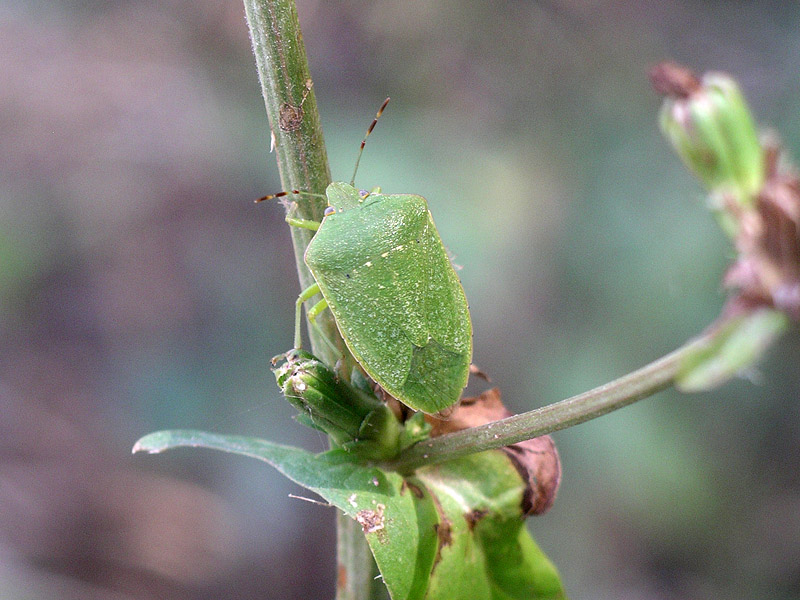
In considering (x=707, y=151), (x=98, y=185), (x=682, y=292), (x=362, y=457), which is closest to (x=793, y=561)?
(x=682, y=292)

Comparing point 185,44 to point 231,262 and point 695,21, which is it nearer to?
point 231,262

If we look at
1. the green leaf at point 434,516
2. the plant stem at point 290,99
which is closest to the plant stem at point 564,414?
the green leaf at point 434,516

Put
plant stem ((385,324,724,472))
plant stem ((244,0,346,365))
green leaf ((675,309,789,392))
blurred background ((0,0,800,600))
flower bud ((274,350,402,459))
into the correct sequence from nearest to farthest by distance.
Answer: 1. green leaf ((675,309,789,392))
2. plant stem ((385,324,724,472))
3. plant stem ((244,0,346,365))
4. flower bud ((274,350,402,459))
5. blurred background ((0,0,800,600))

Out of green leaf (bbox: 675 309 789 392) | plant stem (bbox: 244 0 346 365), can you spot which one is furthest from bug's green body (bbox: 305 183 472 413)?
green leaf (bbox: 675 309 789 392)

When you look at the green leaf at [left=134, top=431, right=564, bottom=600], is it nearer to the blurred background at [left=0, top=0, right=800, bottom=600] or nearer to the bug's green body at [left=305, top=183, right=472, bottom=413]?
the bug's green body at [left=305, top=183, right=472, bottom=413]

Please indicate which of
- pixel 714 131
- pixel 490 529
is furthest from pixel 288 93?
pixel 490 529

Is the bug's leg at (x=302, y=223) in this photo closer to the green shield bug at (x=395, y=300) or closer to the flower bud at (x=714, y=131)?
the green shield bug at (x=395, y=300)
